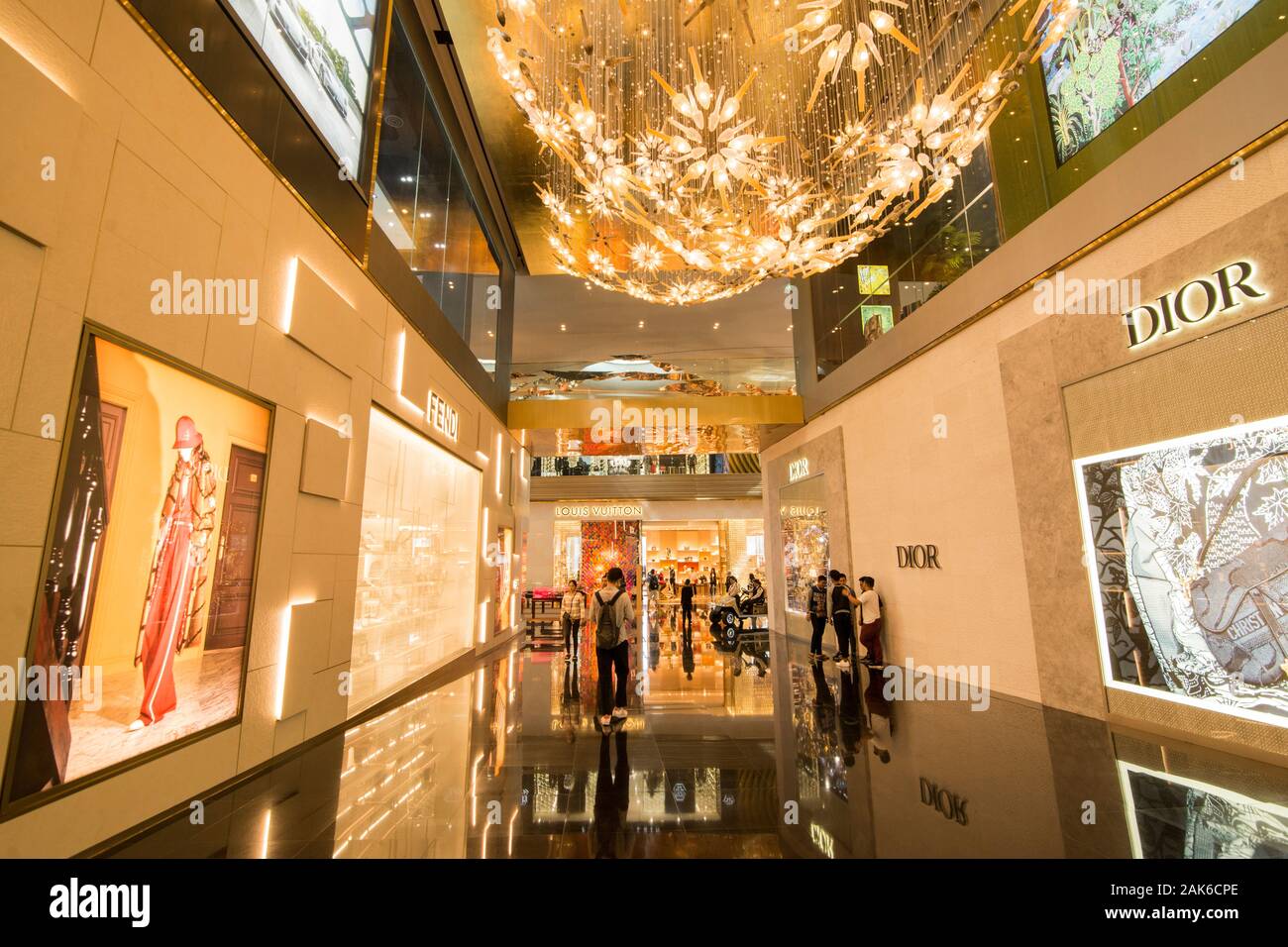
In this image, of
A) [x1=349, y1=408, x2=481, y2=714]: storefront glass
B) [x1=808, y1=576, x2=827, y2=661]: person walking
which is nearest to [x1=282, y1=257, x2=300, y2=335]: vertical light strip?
[x1=349, y1=408, x2=481, y2=714]: storefront glass

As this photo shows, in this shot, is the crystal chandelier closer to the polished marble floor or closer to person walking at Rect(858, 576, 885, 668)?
person walking at Rect(858, 576, 885, 668)

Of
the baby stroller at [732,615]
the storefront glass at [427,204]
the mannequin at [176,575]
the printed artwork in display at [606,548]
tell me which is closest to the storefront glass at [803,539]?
the baby stroller at [732,615]

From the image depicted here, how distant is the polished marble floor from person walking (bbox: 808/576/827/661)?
3.34 metres

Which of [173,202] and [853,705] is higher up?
[173,202]

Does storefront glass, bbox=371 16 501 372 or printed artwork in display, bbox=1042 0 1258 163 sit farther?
storefront glass, bbox=371 16 501 372

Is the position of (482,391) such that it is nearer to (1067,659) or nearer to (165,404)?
(165,404)

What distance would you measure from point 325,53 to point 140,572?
4591 millimetres

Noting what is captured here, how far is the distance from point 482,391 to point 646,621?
9.22 meters

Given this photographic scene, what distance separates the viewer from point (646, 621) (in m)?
16.1

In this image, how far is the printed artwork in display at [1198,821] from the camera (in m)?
2.38

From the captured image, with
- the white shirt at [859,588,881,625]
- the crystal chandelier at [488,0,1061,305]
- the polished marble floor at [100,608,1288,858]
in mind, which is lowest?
the polished marble floor at [100,608,1288,858]

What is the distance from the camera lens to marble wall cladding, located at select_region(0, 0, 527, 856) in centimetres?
225

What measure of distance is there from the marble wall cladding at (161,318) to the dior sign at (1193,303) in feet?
21.8
